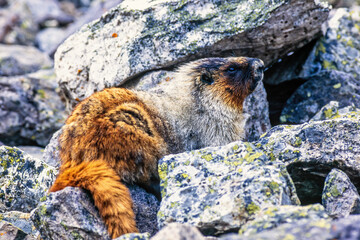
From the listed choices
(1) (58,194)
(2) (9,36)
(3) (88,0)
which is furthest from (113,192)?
(3) (88,0)

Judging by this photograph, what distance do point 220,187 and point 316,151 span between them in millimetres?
1337

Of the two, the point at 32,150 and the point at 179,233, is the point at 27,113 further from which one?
the point at 179,233

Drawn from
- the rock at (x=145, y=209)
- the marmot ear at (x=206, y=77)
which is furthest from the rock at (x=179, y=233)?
the marmot ear at (x=206, y=77)

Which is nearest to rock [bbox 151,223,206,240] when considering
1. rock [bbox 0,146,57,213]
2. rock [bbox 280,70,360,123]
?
rock [bbox 0,146,57,213]

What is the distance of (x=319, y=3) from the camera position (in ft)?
21.6

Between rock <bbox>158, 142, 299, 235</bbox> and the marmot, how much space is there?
0.53m

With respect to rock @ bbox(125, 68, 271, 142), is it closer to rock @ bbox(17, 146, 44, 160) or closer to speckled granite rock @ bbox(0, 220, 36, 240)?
rock @ bbox(17, 146, 44, 160)

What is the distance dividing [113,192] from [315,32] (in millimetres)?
4677

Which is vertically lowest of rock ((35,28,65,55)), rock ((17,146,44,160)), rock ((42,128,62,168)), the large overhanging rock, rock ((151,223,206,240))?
rock ((151,223,206,240))

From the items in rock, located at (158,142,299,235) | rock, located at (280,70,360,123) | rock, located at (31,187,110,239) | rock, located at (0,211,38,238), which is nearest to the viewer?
rock, located at (158,142,299,235)

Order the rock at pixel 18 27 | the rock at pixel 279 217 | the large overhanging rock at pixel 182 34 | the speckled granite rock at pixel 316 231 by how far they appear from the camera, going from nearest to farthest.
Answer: the speckled granite rock at pixel 316 231 < the rock at pixel 279 217 < the large overhanging rock at pixel 182 34 < the rock at pixel 18 27

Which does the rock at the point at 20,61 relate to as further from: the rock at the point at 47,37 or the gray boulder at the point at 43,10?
the gray boulder at the point at 43,10

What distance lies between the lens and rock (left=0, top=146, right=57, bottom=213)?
207 inches

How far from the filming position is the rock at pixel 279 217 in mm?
3311
